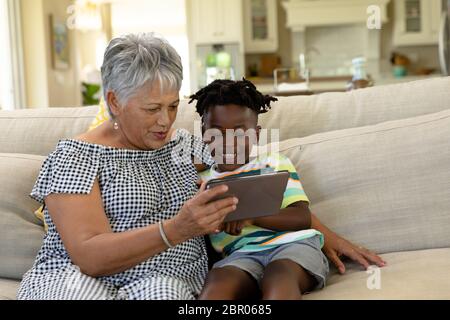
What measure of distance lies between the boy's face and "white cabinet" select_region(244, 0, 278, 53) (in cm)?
625

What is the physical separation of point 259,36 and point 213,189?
6678 mm

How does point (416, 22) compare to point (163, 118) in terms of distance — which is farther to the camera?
point (416, 22)

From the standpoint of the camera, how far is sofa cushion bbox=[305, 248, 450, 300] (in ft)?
4.52

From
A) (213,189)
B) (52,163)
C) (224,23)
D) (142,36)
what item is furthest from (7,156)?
(224,23)

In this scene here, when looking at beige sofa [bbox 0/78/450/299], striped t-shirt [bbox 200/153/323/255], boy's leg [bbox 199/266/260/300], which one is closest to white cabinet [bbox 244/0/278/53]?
beige sofa [bbox 0/78/450/299]

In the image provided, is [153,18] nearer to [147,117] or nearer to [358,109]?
[358,109]

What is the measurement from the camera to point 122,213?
1458 mm

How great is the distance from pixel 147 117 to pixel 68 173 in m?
0.22

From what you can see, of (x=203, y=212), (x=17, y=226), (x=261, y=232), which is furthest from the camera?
(x=17, y=226)

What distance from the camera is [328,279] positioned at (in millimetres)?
1622

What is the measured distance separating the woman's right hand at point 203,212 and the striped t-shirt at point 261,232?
0.97 feet

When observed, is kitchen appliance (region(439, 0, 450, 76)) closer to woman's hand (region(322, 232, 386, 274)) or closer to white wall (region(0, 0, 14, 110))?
white wall (region(0, 0, 14, 110))

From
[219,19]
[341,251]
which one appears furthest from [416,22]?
[341,251]

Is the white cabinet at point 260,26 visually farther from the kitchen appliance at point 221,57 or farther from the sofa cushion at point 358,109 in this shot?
the sofa cushion at point 358,109
